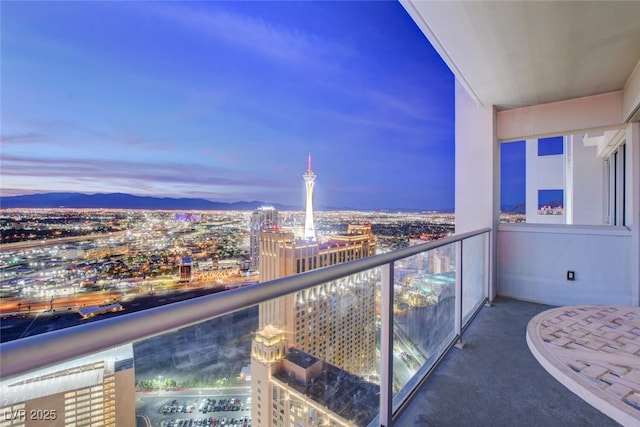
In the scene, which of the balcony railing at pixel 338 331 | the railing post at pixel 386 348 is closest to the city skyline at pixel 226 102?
the balcony railing at pixel 338 331

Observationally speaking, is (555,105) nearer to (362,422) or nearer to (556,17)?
(556,17)

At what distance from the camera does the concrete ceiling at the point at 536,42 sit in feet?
7.19

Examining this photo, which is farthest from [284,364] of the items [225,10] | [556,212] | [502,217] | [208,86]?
[208,86]

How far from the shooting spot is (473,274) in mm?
3732

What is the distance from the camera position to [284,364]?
1128mm

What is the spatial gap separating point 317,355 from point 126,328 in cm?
85

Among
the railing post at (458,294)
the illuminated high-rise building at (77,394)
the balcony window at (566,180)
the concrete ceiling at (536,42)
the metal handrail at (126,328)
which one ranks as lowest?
the railing post at (458,294)

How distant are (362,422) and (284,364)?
0.78 m

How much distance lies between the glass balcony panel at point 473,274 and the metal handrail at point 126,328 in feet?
8.80

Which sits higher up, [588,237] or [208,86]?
[208,86]

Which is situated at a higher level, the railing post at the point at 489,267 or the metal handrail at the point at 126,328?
the metal handrail at the point at 126,328

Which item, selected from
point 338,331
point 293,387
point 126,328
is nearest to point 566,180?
point 338,331

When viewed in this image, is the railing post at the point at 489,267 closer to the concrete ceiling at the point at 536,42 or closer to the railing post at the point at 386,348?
the concrete ceiling at the point at 536,42

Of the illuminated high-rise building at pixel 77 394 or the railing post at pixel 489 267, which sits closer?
the illuminated high-rise building at pixel 77 394
